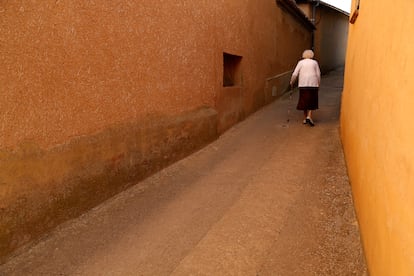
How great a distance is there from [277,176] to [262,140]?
1.71 metres

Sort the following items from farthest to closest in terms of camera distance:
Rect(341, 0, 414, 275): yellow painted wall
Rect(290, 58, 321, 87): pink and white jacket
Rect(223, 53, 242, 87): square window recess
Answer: Rect(223, 53, 242, 87): square window recess → Rect(290, 58, 321, 87): pink and white jacket → Rect(341, 0, 414, 275): yellow painted wall

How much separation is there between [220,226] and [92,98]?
67.0 inches

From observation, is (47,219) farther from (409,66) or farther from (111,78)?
(409,66)

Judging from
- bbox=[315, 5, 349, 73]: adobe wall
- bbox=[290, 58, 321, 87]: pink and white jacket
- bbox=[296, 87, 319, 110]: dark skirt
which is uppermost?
bbox=[315, 5, 349, 73]: adobe wall

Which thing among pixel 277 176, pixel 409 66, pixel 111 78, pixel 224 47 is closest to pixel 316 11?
pixel 224 47

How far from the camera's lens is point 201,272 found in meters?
2.37

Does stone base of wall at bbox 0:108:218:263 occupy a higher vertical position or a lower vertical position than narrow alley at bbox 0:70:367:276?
higher

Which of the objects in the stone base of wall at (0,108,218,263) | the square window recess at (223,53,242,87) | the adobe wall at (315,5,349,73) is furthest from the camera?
the adobe wall at (315,5,349,73)

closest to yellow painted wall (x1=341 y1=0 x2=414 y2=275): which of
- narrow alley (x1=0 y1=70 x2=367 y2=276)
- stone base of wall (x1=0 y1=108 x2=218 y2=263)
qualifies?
narrow alley (x1=0 y1=70 x2=367 y2=276)

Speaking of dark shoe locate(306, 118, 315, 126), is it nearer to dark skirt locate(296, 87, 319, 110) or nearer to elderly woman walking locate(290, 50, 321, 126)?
elderly woman walking locate(290, 50, 321, 126)

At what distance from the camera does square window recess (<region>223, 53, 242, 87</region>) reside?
21.7 feet

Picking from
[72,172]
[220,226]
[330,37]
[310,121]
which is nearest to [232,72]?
[310,121]

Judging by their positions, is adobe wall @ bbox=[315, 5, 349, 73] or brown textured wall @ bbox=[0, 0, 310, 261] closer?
brown textured wall @ bbox=[0, 0, 310, 261]

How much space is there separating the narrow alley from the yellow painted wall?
16.7 inches
